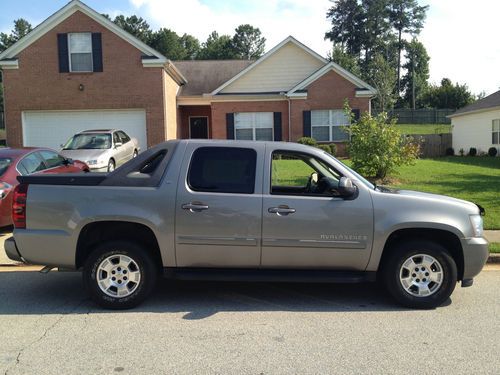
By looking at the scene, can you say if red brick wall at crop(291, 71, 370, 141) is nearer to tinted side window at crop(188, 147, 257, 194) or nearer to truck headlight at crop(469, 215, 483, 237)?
truck headlight at crop(469, 215, 483, 237)

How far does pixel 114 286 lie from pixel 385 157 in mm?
10337

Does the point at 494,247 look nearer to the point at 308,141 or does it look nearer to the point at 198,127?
the point at 308,141

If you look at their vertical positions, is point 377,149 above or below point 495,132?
below

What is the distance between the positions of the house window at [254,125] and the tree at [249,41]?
61112mm

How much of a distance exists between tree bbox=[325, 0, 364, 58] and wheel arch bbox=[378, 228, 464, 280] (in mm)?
71019

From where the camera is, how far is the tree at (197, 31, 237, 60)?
75438 millimetres

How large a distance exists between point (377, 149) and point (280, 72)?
12.9 meters

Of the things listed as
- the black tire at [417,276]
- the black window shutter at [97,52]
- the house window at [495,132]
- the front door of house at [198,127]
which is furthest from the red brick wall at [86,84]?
the house window at [495,132]

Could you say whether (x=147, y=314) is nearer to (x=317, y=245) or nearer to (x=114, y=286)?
(x=114, y=286)

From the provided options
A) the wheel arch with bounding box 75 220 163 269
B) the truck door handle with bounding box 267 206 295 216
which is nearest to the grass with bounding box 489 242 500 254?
the truck door handle with bounding box 267 206 295 216

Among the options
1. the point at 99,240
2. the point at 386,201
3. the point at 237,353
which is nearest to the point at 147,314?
the point at 99,240

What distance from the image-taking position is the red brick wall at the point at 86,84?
71.1 ft

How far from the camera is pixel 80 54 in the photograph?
21.8 m

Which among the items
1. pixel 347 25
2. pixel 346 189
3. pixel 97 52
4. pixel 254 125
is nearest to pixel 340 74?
pixel 254 125
